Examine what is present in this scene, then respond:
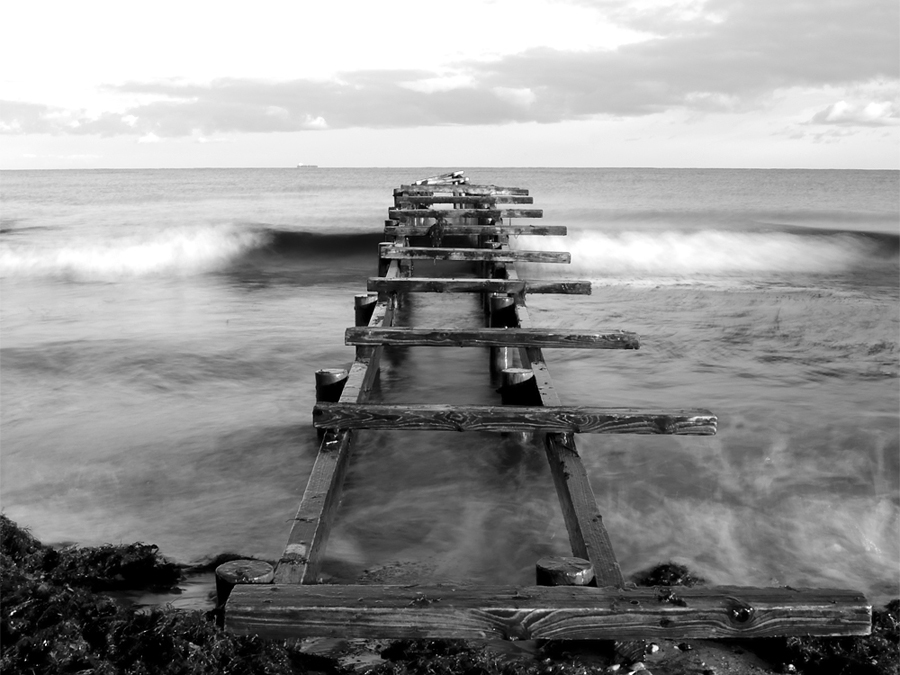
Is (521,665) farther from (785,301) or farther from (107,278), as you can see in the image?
(107,278)

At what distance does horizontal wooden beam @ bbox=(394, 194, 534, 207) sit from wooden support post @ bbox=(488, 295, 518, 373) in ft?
20.4

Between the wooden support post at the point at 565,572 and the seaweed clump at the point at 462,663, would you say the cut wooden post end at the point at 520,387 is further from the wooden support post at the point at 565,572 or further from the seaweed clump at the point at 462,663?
the wooden support post at the point at 565,572

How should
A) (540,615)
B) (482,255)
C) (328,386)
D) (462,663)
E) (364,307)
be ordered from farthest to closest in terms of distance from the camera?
(482,255) → (364,307) → (328,386) → (462,663) → (540,615)

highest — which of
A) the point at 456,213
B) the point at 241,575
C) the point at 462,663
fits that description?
the point at 456,213

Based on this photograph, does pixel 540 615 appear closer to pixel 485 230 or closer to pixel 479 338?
pixel 479 338

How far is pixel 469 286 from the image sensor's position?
285 inches

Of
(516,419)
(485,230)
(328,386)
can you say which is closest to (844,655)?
(516,419)

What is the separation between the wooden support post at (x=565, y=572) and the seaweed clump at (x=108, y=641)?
0.97 meters

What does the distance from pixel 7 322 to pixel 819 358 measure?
11019 mm

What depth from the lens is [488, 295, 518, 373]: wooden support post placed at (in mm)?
7637

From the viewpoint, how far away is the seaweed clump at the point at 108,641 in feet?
8.91

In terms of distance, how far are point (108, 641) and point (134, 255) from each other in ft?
58.1

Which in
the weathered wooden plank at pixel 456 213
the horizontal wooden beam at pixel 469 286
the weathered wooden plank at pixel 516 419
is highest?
the weathered wooden plank at pixel 456 213

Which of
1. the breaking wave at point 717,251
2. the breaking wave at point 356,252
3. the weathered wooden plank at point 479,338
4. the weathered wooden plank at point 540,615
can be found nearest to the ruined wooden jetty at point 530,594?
the weathered wooden plank at point 540,615
